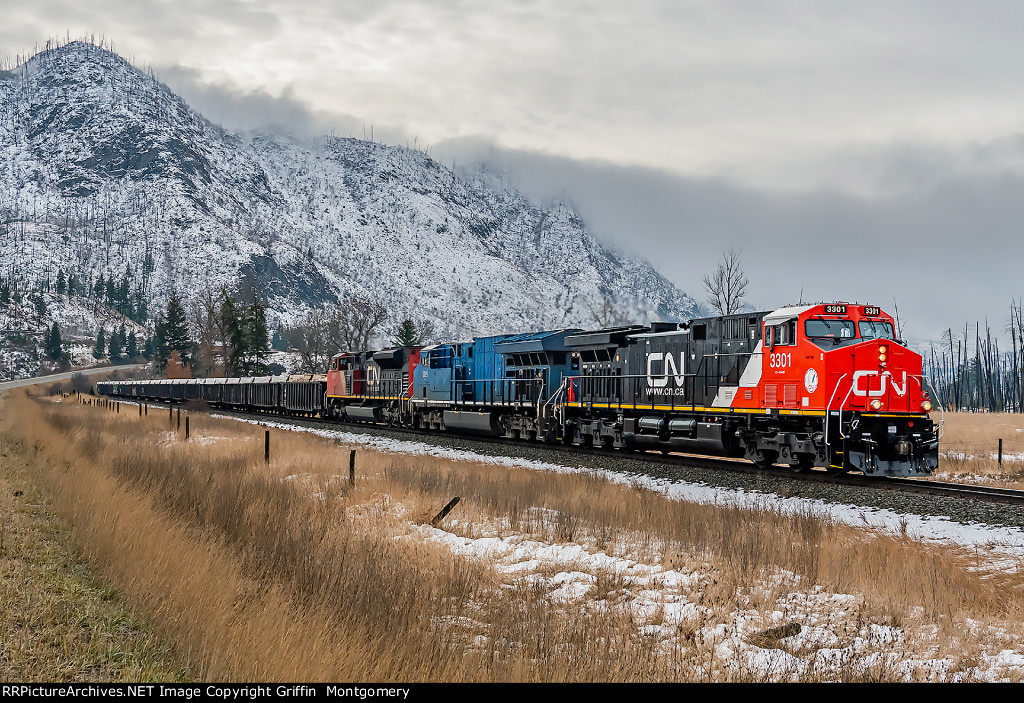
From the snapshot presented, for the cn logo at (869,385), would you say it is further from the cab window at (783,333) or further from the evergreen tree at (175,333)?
the evergreen tree at (175,333)

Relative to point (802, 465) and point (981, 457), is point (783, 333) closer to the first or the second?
point (802, 465)

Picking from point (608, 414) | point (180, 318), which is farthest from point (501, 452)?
point (180, 318)

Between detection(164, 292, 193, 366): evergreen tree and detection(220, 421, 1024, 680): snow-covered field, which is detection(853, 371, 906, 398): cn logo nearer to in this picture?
detection(220, 421, 1024, 680): snow-covered field

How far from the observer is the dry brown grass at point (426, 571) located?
245 inches

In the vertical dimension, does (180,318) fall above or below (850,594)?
above

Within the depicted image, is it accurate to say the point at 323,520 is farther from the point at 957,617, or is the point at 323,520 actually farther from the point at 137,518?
the point at 957,617

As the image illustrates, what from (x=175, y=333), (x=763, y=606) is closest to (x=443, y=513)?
(x=763, y=606)

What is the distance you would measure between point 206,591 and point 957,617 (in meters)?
7.37

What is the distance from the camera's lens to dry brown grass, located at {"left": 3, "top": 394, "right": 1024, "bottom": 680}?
623cm

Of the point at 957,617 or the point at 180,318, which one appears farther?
the point at 180,318

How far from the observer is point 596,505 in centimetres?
1370

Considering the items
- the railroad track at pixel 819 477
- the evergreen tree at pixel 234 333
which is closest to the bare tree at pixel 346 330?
the evergreen tree at pixel 234 333
